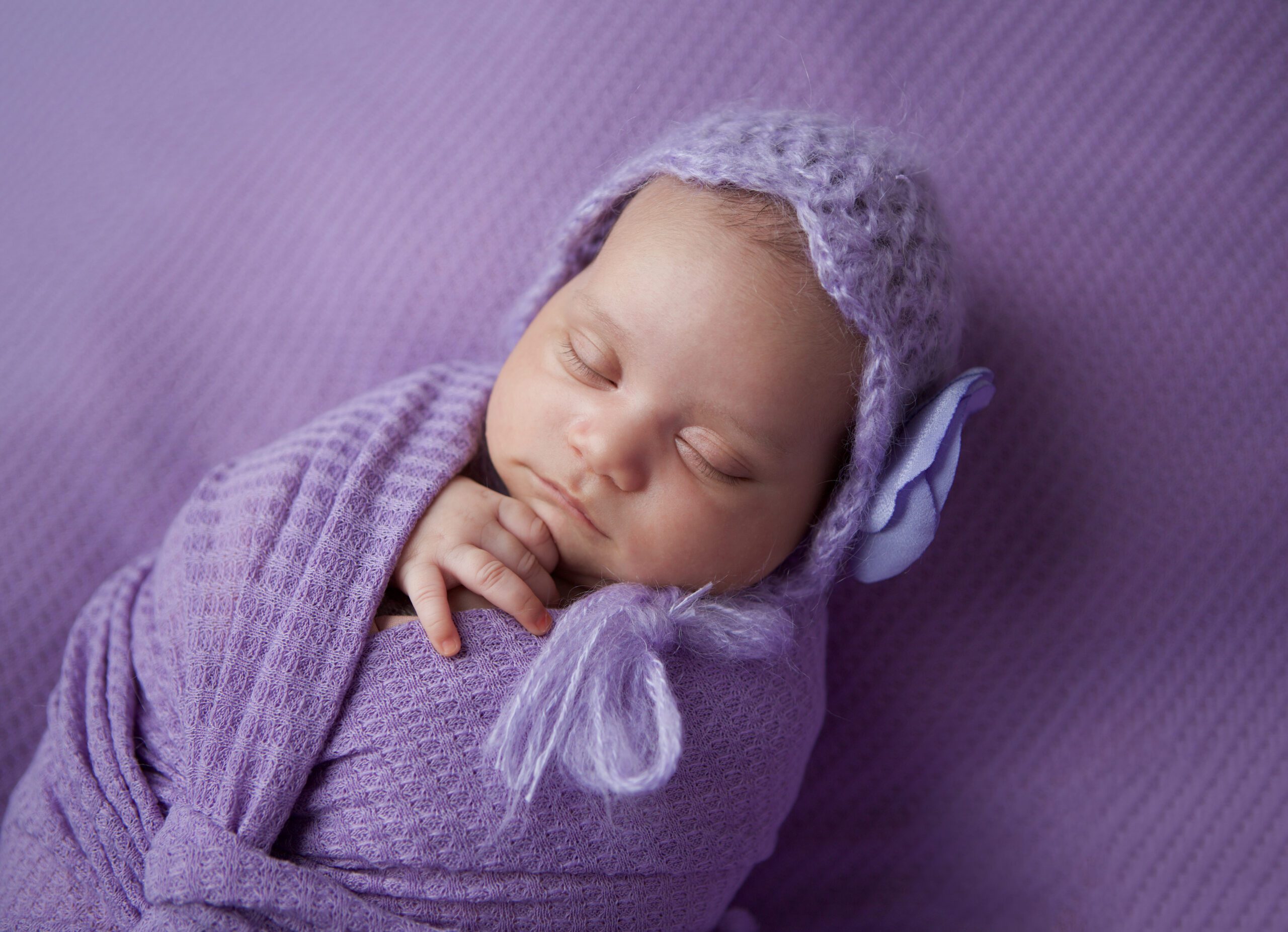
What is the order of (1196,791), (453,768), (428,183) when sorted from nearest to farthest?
(453,768) < (1196,791) < (428,183)

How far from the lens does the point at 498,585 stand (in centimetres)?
97

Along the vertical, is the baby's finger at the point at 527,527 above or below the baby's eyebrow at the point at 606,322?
below

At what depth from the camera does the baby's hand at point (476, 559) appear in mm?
958

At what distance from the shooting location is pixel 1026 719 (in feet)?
4.36

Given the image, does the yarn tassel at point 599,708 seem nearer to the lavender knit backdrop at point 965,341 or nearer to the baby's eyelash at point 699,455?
the baby's eyelash at point 699,455

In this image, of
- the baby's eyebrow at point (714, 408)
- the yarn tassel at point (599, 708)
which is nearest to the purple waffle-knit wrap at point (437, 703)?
the yarn tassel at point (599, 708)

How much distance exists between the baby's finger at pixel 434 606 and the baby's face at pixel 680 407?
0.16 meters

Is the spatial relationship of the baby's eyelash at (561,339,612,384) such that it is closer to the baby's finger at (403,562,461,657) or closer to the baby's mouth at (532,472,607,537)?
the baby's mouth at (532,472,607,537)

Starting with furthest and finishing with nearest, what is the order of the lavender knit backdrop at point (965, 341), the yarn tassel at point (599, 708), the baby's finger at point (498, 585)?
1. the lavender knit backdrop at point (965, 341)
2. the baby's finger at point (498, 585)
3. the yarn tassel at point (599, 708)

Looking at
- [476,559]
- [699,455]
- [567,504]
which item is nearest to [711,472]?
[699,455]

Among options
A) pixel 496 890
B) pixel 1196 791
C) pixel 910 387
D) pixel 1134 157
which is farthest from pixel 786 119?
pixel 1196 791

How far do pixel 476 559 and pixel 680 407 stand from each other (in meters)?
0.29

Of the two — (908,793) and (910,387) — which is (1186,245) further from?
(908,793)

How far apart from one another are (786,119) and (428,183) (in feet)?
2.03
